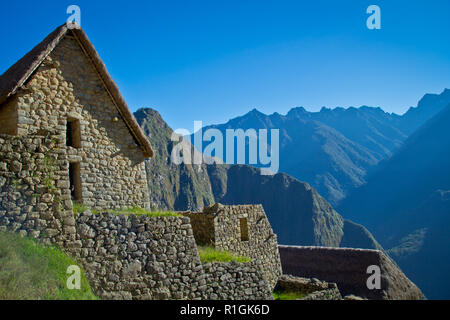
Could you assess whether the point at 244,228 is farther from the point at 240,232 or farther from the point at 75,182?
the point at 75,182

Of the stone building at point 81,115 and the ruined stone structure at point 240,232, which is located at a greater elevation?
the stone building at point 81,115

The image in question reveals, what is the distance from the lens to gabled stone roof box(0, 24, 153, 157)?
354 inches

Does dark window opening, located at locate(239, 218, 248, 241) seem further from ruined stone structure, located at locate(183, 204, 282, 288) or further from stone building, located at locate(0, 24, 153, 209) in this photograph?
stone building, located at locate(0, 24, 153, 209)

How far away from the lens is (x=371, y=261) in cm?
1678

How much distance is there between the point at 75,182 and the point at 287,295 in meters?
9.13

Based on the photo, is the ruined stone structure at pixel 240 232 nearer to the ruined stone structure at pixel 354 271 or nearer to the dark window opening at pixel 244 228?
the dark window opening at pixel 244 228

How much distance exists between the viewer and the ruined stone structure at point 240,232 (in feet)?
42.7

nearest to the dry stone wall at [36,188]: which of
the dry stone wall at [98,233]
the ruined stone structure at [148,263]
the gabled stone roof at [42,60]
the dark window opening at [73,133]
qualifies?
the dry stone wall at [98,233]

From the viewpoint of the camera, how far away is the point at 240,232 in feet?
46.7

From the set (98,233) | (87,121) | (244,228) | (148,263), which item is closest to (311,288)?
(244,228)
